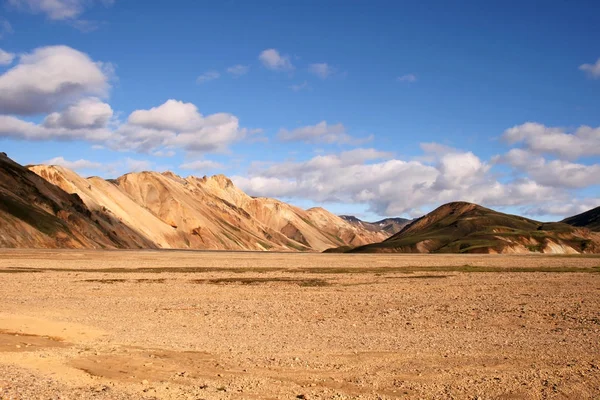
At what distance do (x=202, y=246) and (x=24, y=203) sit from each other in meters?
71.0

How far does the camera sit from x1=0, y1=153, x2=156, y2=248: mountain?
102688mm

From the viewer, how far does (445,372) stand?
1362 centimetres

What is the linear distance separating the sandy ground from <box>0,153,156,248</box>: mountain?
254 feet

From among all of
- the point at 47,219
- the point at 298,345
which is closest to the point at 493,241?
the point at 47,219

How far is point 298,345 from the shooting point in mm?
17297

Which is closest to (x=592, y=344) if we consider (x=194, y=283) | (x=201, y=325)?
(x=201, y=325)

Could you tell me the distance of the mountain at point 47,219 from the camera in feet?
337

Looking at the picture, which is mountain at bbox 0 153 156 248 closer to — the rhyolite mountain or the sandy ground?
the rhyolite mountain

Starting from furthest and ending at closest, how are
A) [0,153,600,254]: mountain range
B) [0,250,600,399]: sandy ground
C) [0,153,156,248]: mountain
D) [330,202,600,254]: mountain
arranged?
[330,202,600,254]: mountain < [0,153,600,254]: mountain range < [0,153,156,248]: mountain < [0,250,600,399]: sandy ground

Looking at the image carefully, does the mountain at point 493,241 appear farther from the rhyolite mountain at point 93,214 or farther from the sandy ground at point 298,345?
the sandy ground at point 298,345

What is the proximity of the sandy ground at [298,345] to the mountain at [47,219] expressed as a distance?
254ft

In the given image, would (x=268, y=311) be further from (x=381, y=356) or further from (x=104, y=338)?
(x=381, y=356)

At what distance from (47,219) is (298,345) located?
4177 inches

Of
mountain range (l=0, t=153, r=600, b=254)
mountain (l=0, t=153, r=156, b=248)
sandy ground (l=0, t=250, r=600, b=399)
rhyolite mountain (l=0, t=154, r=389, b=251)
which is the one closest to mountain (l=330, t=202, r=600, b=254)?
mountain range (l=0, t=153, r=600, b=254)
